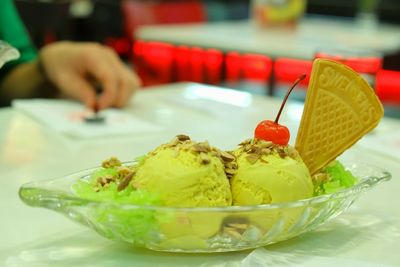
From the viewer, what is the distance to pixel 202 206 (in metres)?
0.67

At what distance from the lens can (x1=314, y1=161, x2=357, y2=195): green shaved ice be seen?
30.5 inches

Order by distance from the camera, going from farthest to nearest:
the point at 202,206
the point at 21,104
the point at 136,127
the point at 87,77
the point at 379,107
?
the point at 87,77 → the point at 21,104 → the point at 136,127 → the point at 379,107 → the point at 202,206

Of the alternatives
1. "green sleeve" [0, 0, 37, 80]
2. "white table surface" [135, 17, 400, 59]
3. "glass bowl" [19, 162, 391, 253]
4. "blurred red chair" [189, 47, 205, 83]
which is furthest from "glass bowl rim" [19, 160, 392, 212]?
"blurred red chair" [189, 47, 205, 83]

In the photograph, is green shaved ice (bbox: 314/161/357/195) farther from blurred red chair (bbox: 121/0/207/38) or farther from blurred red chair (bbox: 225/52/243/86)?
blurred red chair (bbox: 121/0/207/38)

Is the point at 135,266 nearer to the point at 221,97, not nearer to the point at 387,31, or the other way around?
the point at 221,97

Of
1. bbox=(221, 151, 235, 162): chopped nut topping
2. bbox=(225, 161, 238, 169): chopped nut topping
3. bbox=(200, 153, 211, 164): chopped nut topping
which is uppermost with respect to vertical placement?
bbox=(200, 153, 211, 164): chopped nut topping

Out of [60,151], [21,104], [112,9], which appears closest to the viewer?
[60,151]

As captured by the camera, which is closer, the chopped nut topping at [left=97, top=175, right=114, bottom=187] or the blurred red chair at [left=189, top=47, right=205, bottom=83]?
the chopped nut topping at [left=97, top=175, right=114, bottom=187]

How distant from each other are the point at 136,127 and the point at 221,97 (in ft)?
1.32

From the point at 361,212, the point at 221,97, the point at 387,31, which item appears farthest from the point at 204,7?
the point at 361,212

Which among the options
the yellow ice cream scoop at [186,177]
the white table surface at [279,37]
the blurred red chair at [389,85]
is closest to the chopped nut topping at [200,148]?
the yellow ice cream scoop at [186,177]

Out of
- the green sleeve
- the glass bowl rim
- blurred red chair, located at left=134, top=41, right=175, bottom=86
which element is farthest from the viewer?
blurred red chair, located at left=134, top=41, right=175, bottom=86

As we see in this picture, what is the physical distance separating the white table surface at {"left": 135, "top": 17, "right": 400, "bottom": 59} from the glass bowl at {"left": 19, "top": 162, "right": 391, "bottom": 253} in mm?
1898

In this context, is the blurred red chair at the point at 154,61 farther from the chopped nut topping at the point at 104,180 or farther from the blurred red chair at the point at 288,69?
the chopped nut topping at the point at 104,180
